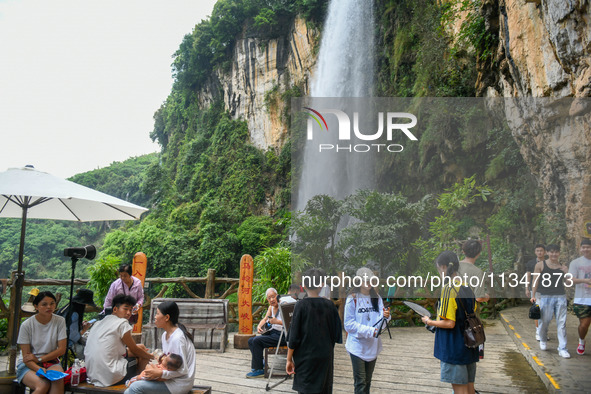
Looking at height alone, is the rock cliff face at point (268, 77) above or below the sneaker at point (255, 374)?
above

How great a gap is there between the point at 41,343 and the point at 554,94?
6.21 metres

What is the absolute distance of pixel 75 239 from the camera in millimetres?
36219

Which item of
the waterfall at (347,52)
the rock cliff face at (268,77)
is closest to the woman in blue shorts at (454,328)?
the waterfall at (347,52)

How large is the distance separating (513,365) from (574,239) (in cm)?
162

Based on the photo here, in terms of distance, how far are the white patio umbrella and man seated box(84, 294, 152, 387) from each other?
90cm

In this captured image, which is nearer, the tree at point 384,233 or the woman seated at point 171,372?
the woman seated at point 171,372

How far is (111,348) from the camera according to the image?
3.19 m

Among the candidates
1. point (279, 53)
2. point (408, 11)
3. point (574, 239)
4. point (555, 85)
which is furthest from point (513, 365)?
point (279, 53)

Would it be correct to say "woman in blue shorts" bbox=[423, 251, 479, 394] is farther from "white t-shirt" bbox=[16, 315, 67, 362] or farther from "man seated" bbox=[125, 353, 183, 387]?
"white t-shirt" bbox=[16, 315, 67, 362]

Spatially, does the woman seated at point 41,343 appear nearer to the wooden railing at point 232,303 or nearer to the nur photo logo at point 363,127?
the wooden railing at point 232,303

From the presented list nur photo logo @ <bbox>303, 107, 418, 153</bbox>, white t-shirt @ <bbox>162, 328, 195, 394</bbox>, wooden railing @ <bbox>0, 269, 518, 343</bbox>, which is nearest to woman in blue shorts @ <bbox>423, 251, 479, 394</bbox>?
white t-shirt @ <bbox>162, 328, 195, 394</bbox>

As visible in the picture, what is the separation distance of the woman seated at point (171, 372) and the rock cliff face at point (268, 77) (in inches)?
903

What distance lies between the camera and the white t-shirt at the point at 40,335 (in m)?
3.29

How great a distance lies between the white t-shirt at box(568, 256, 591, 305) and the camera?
13.5ft
